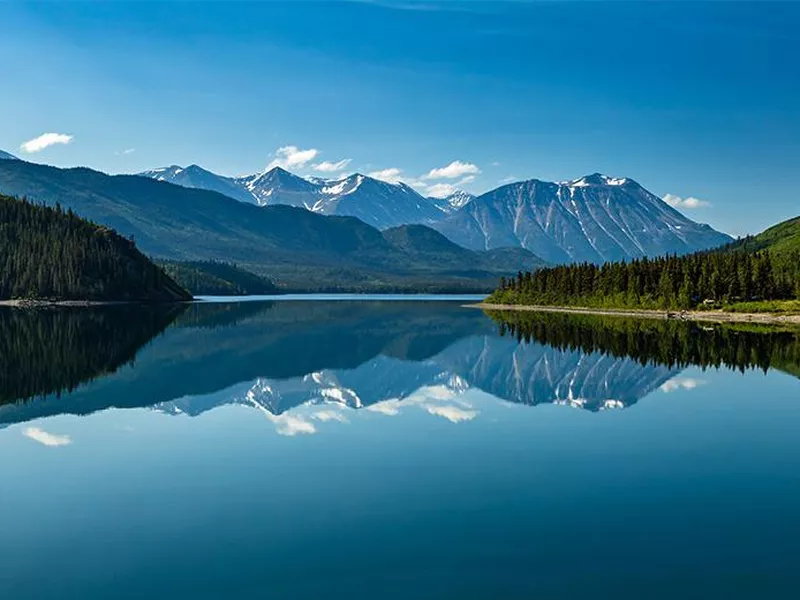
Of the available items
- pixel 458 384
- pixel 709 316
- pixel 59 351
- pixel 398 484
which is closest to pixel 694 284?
pixel 709 316

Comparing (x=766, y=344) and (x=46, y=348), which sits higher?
(x=766, y=344)

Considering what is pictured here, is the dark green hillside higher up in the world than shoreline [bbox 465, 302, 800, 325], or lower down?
lower down

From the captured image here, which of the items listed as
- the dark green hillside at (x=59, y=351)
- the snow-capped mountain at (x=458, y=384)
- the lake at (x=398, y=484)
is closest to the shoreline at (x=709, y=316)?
the snow-capped mountain at (x=458, y=384)

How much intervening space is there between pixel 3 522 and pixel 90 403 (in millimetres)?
27851

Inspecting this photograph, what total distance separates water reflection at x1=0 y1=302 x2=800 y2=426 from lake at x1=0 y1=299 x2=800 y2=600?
59 centimetres

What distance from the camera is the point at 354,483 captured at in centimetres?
2950

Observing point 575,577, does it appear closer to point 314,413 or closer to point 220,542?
point 220,542

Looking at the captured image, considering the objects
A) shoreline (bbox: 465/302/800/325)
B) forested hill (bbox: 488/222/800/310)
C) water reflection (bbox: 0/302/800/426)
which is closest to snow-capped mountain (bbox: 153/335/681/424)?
water reflection (bbox: 0/302/800/426)

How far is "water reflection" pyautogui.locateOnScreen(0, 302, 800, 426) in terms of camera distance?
53781 millimetres

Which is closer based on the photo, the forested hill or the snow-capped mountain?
the snow-capped mountain

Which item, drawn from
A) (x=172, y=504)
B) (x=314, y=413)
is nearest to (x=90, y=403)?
(x=314, y=413)

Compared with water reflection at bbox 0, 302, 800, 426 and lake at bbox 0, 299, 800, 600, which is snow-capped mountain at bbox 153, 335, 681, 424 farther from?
lake at bbox 0, 299, 800, 600

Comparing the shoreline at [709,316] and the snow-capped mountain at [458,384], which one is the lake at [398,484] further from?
the shoreline at [709,316]

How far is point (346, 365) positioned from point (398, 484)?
183ft
